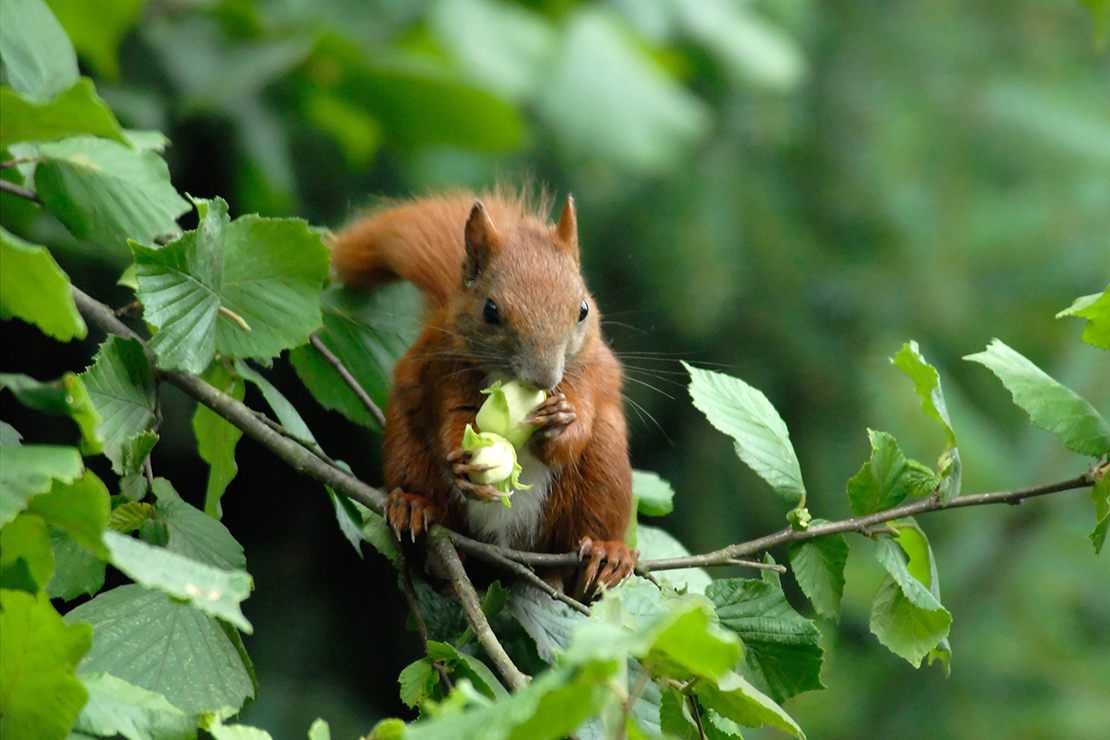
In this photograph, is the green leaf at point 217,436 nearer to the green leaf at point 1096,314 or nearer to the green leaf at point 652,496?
the green leaf at point 652,496

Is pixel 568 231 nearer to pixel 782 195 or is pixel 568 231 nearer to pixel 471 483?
pixel 471 483

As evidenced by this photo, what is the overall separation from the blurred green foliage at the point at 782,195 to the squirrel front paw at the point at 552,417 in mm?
363

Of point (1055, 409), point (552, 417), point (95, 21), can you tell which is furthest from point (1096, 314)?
point (95, 21)

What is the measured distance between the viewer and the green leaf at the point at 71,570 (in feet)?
2.79

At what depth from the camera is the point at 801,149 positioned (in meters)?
2.68

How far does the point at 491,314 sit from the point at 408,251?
170 mm

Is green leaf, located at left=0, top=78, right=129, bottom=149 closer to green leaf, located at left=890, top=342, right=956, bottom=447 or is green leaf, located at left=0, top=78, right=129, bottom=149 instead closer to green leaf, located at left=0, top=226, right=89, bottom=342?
green leaf, located at left=0, top=226, right=89, bottom=342

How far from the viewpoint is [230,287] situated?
0.94 metres

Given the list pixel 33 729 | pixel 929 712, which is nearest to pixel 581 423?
pixel 33 729

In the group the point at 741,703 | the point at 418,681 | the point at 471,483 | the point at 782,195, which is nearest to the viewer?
the point at 741,703

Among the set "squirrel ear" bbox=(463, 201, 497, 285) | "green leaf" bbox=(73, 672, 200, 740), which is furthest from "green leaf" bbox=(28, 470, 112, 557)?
"squirrel ear" bbox=(463, 201, 497, 285)

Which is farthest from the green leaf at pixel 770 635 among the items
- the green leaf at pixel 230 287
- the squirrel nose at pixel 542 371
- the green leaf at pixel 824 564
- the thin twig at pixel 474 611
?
the green leaf at pixel 230 287

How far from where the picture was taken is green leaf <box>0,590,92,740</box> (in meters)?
0.63

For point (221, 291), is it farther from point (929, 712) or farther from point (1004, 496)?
point (929, 712)
